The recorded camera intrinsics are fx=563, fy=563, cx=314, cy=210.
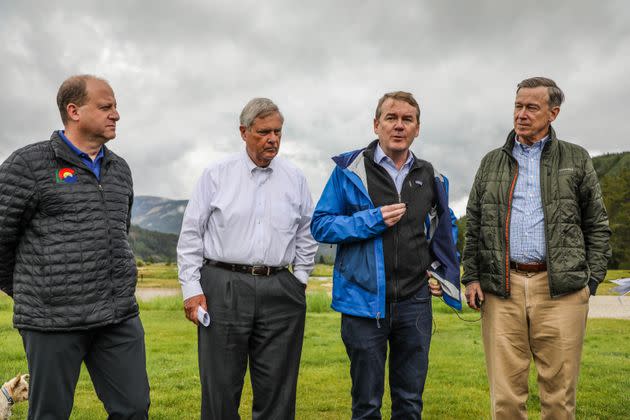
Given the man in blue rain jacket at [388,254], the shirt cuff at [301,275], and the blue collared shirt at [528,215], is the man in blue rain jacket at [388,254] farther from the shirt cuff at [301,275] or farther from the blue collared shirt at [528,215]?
the blue collared shirt at [528,215]

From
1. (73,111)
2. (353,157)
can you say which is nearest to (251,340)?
(353,157)

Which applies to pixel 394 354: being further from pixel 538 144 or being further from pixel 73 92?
pixel 73 92

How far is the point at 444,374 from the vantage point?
357 inches

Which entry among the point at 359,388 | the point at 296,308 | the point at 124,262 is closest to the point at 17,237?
the point at 124,262

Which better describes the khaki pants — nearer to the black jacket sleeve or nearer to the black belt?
the black belt

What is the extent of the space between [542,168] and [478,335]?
10.2 m

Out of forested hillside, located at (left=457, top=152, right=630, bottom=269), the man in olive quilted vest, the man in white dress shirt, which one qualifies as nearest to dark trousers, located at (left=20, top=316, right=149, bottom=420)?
the man in white dress shirt

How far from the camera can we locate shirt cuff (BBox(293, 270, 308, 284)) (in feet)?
13.8

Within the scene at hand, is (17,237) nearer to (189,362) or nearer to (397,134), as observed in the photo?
(397,134)

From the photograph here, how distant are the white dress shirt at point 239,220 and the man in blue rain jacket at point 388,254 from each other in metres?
0.27

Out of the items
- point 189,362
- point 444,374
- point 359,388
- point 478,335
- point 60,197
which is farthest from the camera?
point 478,335

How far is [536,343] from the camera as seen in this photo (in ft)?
14.3

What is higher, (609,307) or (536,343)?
(536,343)

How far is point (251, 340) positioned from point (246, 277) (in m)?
0.50
